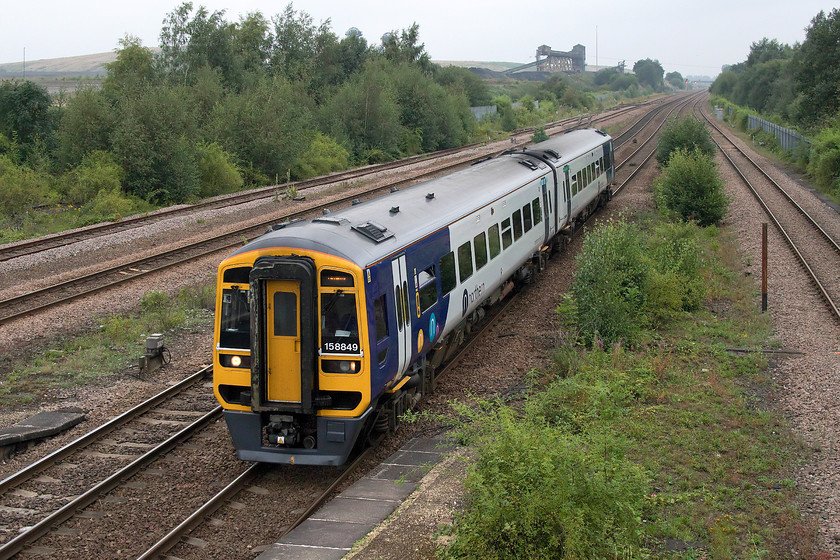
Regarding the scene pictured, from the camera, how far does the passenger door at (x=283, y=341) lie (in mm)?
8484

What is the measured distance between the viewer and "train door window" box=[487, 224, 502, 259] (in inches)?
549

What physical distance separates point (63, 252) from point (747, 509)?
61.4 feet

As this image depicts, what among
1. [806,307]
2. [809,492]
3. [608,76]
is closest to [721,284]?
[806,307]

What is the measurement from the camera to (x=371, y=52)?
67.6 m

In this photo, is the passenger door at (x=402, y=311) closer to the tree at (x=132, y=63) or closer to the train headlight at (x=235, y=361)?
the train headlight at (x=235, y=361)

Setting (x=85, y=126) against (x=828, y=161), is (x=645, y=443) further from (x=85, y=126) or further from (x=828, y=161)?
(x=85, y=126)

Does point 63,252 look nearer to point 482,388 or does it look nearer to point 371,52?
point 482,388

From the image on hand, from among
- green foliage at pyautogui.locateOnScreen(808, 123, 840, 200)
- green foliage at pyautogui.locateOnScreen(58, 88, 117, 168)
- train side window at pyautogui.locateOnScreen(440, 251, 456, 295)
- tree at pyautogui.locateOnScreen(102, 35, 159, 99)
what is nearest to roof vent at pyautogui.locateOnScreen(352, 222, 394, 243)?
train side window at pyautogui.locateOnScreen(440, 251, 456, 295)

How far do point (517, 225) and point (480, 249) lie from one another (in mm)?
2796

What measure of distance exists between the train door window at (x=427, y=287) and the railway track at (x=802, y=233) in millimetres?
8655

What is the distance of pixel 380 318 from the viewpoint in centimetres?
897

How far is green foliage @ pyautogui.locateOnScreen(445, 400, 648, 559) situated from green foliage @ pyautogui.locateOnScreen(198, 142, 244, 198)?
29.1 m

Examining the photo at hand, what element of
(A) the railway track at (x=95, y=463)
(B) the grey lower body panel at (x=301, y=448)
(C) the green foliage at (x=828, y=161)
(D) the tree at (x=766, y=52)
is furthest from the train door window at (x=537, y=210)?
(D) the tree at (x=766, y=52)

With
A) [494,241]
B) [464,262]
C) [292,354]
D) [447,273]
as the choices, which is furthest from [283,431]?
[494,241]
